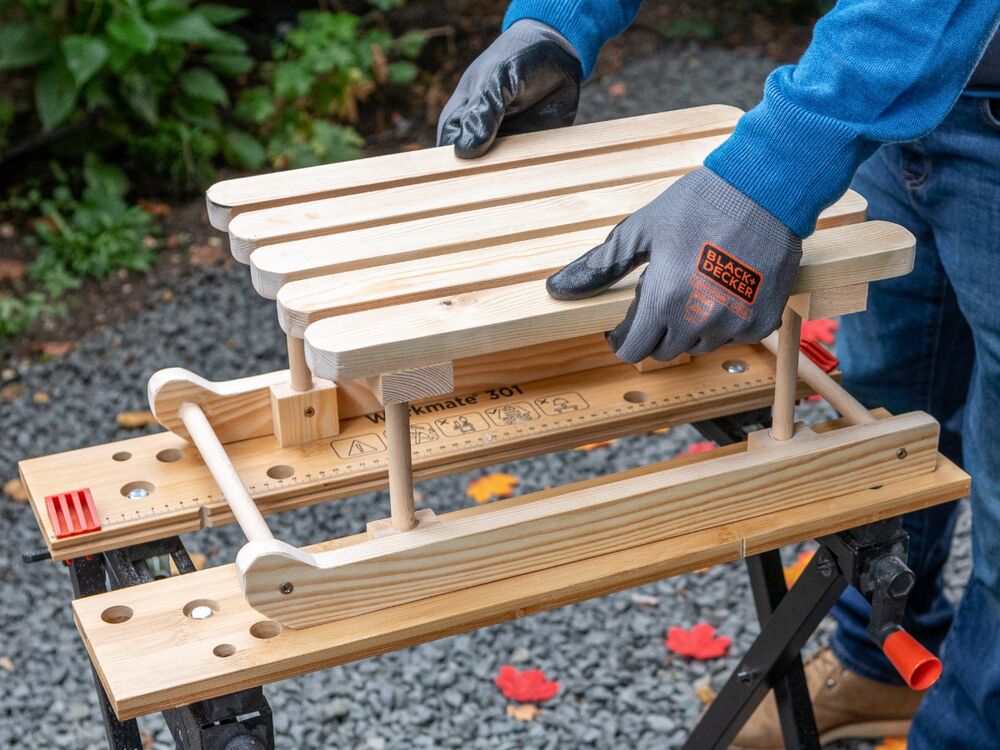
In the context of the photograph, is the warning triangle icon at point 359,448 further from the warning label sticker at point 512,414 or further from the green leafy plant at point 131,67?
the green leafy plant at point 131,67

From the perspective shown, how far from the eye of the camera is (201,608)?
1637mm

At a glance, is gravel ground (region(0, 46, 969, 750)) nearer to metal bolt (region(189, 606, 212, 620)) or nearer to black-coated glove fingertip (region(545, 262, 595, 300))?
metal bolt (region(189, 606, 212, 620))

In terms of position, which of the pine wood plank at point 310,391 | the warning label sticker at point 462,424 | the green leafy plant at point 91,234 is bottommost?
the green leafy plant at point 91,234

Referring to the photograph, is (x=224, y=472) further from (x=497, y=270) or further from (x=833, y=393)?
(x=833, y=393)

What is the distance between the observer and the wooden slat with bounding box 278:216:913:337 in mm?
1561

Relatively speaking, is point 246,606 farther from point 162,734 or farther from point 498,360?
point 162,734

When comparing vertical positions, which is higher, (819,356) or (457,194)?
(457,194)

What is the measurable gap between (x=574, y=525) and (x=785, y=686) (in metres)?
0.72

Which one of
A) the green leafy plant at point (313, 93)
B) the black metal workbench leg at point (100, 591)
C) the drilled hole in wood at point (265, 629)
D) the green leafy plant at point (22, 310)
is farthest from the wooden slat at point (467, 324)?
the green leafy plant at point (313, 93)

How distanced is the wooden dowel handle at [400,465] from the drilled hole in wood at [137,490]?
0.41 meters

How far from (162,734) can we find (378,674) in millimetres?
502

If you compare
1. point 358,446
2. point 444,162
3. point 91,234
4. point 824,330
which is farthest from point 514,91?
point 91,234

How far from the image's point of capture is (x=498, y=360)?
202cm

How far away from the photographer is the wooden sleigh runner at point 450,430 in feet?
5.08
